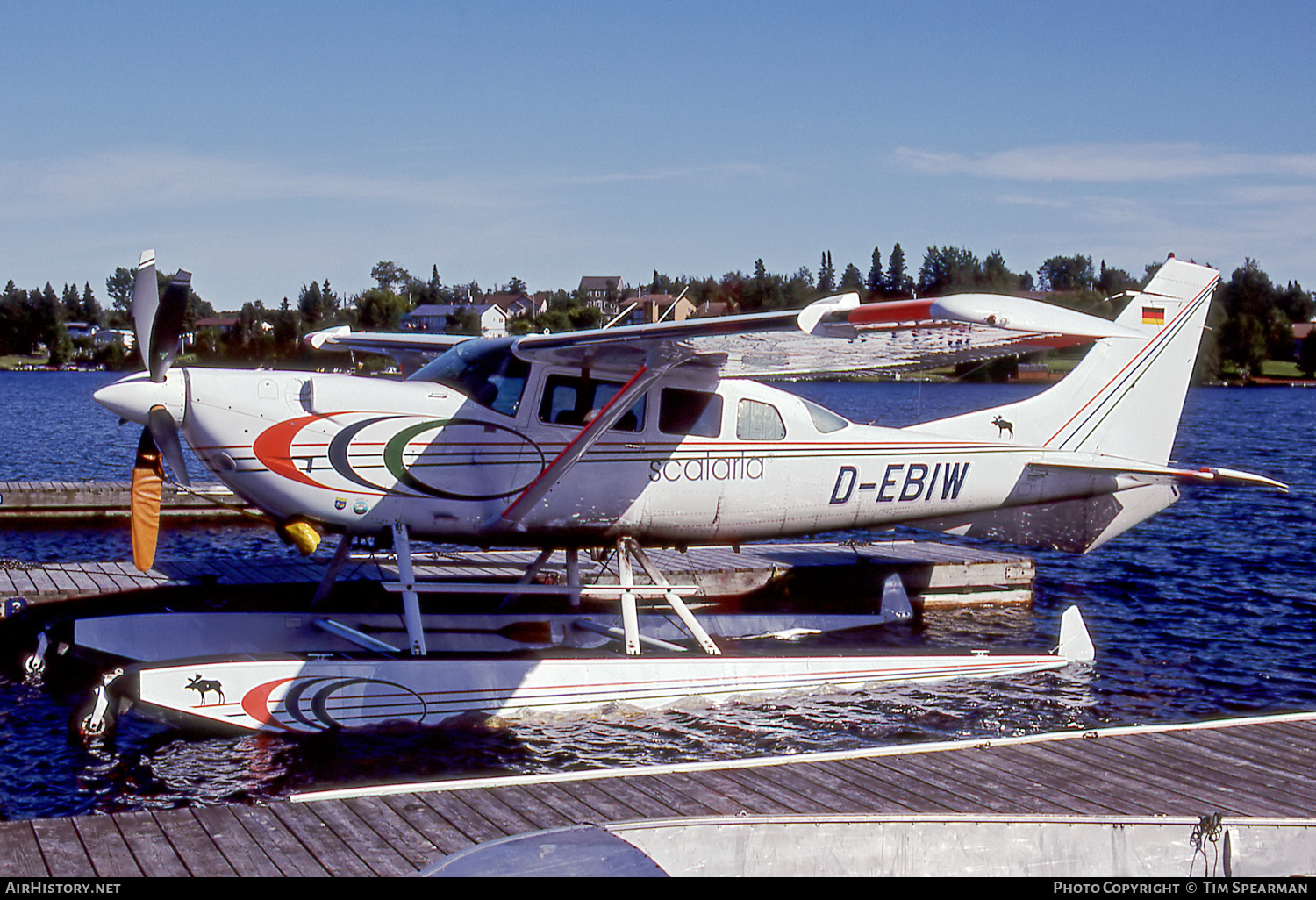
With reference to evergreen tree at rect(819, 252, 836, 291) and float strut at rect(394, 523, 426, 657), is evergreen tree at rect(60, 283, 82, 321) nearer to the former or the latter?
evergreen tree at rect(819, 252, 836, 291)

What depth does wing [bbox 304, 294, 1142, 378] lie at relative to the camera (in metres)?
6.49

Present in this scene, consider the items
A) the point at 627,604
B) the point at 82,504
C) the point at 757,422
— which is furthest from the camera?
the point at 82,504

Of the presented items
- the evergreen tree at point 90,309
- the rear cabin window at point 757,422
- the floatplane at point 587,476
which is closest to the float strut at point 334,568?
the floatplane at point 587,476

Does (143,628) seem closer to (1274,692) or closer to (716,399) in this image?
(716,399)

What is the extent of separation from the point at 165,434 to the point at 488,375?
2470 mm

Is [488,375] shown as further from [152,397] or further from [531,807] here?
[531,807]

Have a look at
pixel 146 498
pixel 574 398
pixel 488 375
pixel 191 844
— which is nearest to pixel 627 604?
pixel 574 398

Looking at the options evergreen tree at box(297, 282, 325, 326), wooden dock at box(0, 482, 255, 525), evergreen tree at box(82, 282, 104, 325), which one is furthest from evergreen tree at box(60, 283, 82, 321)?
wooden dock at box(0, 482, 255, 525)

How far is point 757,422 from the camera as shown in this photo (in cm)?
1045

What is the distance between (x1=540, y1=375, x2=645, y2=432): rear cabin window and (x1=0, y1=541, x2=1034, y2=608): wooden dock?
3.14m

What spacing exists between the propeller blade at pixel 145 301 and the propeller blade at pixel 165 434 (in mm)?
450

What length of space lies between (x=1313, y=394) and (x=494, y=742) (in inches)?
3804

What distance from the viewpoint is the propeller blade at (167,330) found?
8289mm

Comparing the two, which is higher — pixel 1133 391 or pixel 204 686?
pixel 1133 391
